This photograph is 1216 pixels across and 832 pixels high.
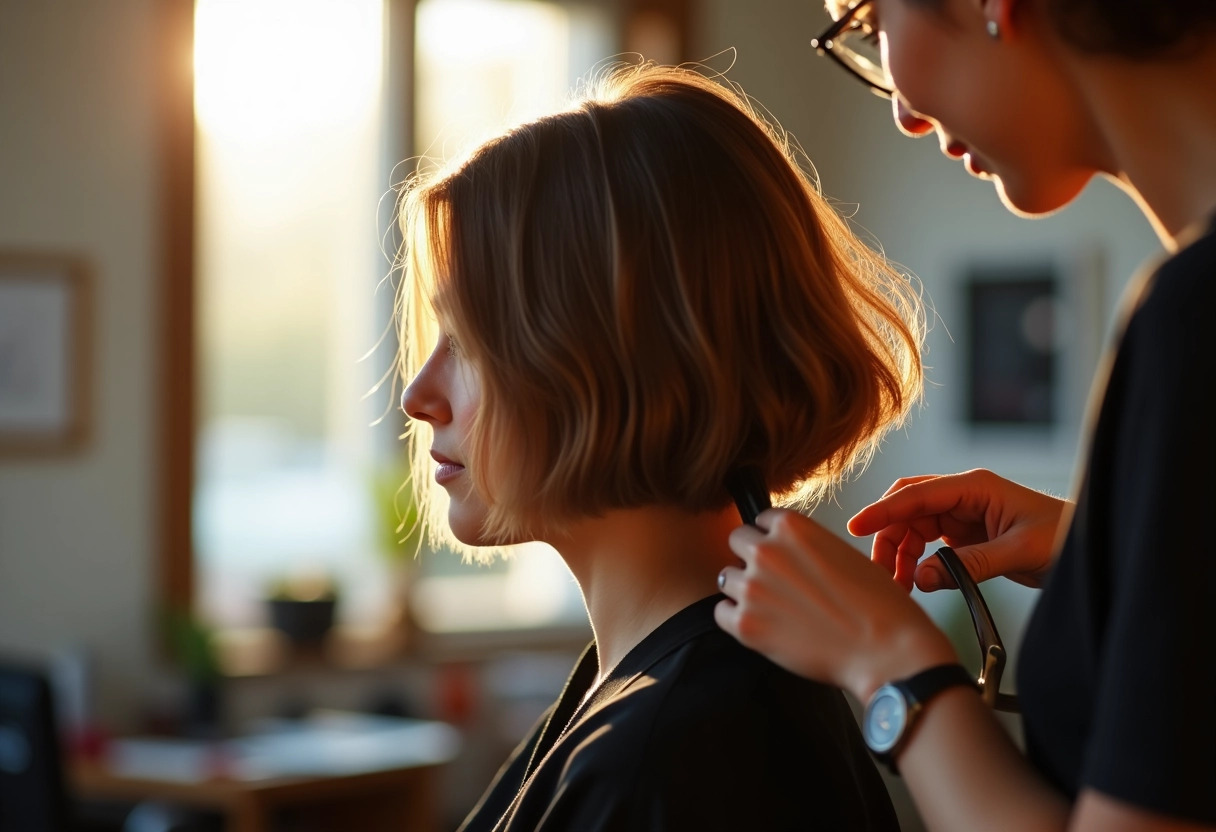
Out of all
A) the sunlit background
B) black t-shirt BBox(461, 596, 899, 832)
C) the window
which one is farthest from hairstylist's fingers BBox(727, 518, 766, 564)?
the window

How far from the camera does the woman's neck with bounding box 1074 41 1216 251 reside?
0.78m

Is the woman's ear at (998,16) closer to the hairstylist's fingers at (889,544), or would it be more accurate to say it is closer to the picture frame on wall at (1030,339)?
the hairstylist's fingers at (889,544)

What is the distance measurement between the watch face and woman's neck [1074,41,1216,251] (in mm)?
314

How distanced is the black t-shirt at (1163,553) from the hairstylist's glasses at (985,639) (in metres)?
0.23

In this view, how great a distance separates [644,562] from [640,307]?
0.75 ft

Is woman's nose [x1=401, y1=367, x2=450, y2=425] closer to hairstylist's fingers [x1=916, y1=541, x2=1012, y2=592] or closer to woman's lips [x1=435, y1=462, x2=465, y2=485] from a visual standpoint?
woman's lips [x1=435, y1=462, x2=465, y2=485]

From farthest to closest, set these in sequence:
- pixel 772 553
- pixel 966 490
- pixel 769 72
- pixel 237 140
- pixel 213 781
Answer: pixel 769 72, pixel 237 140, pixel 213 781, pixel 966 490, pixel 772 553

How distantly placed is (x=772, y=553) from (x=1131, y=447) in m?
0.27

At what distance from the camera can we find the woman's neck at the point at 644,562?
46.4 inches

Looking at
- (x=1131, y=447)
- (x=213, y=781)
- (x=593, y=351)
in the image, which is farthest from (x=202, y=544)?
(x=1131, y=447)

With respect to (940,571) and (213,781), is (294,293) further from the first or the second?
(940,571)

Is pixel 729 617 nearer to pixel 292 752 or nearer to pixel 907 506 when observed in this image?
pixel 907 506

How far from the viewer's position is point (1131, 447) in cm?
74

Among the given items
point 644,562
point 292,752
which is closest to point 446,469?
point 644,562
